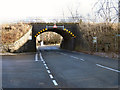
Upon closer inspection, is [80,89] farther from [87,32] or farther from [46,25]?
[46,25]

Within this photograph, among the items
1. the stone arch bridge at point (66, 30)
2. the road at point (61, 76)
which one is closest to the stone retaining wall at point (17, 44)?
the stone arch bridge at point (66, 30)

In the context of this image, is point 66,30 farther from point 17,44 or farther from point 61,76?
point 61,76

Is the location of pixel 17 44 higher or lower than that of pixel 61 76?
higher

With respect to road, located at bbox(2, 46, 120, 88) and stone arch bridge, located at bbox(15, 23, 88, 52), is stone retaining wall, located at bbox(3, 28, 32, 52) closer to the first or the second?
stone arch bridge, located at bbox(15, 23, 88, 52)

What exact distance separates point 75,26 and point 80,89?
30016mm

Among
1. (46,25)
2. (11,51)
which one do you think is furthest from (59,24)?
(11,51)

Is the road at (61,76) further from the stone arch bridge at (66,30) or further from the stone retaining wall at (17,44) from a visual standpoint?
the stone arch bridge at (66,30)

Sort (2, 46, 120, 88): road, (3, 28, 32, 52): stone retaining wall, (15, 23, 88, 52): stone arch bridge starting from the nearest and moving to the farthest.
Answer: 1. (2, 46, 120, 88): road
2. (3, 28, 32, 52): stone retaining wall
3. (15, 23, 88, 52): stone arch bridge

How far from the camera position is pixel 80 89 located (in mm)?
5695

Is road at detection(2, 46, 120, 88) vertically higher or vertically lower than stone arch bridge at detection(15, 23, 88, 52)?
lower

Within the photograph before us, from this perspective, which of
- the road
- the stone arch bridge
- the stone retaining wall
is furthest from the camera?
the stone arch bridge

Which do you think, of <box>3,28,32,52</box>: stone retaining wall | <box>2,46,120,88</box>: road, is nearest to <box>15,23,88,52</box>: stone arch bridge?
<box>3,28,32,52</box>: stone retaining wall

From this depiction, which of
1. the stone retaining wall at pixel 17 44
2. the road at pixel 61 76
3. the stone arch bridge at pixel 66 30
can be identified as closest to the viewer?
the road at pixel 61 76

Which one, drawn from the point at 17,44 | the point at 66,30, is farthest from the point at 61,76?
the point at 66,30
